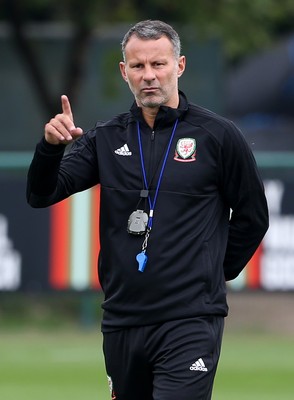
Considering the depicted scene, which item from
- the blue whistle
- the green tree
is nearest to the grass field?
the green tree

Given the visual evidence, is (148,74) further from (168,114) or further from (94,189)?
(94,189)

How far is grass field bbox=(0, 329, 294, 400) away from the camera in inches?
476

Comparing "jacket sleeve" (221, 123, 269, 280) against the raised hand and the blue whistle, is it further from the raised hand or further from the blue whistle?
the raised hand

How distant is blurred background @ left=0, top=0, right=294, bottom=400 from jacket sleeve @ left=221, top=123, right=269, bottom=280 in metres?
4.80

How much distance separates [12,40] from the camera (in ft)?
69.4

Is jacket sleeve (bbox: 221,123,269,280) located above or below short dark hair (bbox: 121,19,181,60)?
below

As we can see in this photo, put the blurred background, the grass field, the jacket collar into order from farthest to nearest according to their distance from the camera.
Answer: the blurred background < the grass field < the jacket collar

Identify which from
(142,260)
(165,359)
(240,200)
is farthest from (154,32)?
(165,359)

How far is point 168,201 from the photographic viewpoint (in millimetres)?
6520

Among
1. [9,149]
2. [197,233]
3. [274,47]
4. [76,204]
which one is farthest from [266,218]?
[274,47]

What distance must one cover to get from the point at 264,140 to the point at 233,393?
34.2ft

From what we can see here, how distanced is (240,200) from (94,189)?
385 inches

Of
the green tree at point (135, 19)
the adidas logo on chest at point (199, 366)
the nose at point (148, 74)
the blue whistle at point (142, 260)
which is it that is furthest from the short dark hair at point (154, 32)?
the green tree at point (135, 19)

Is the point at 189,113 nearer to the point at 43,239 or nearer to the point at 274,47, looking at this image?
the point at 43,239
